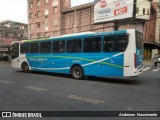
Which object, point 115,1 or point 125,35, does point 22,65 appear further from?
point 115,1

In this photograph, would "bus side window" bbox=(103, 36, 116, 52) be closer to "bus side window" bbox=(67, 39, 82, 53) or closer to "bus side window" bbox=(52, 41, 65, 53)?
"bus side window" bbox=(67, 39, 82, 53)

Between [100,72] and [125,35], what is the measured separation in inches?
109

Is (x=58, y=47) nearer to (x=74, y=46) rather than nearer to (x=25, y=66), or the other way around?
(x=74, y=46)

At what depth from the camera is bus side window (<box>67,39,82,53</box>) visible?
12.7 metres

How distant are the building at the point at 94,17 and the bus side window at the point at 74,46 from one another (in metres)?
16.4

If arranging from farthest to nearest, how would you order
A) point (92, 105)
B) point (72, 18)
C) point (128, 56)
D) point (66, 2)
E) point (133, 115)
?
1. point (66, 2)
2. point (72, 18)
3. point (128, 56)
4. point (92, 105)
5. point (133, 115)

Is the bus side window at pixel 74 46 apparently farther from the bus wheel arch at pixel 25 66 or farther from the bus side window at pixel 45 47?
the bus wheel arch at pixel 25 66

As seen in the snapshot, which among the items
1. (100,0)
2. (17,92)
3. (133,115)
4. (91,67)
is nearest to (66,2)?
(100,0)

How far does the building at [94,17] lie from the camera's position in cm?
3103

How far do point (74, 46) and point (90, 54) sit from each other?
61.1 inches

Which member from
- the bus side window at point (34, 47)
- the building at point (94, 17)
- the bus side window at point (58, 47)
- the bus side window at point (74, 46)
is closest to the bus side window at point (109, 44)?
the bus side window at point (74, 46)

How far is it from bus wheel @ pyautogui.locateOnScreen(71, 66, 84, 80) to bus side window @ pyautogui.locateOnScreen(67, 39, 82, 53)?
1.19 metres

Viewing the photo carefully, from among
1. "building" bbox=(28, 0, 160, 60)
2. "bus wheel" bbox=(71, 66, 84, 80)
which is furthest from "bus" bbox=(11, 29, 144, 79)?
"building" bbox=(28, 0, 160, 60)

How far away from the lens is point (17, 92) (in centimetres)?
853
